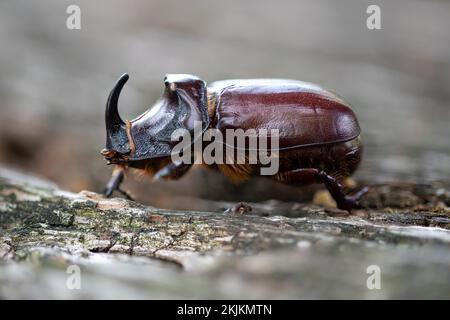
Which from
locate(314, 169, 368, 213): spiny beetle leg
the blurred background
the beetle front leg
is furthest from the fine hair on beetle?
the blurred background

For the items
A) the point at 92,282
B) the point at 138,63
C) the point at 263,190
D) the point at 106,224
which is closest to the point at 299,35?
the point at 138,63

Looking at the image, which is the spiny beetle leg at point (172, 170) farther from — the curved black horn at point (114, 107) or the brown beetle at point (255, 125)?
the curved black horn at point (114, 107)

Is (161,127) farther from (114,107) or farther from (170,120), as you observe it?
(114,107)

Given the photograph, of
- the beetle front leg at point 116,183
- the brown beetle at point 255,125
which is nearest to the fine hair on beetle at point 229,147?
the brown beetle at point 255,125

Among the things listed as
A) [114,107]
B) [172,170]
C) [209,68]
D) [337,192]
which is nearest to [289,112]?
[337,192]

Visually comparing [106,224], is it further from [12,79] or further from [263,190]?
[12,79]
